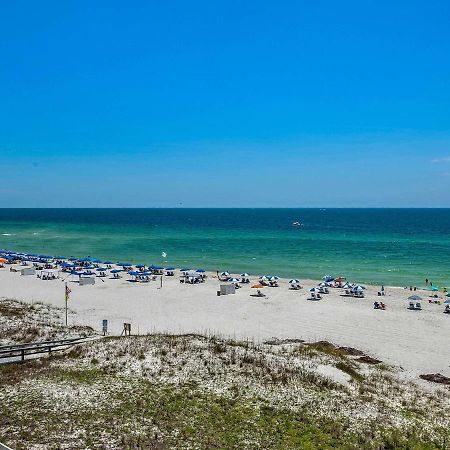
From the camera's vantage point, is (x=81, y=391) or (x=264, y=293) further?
(x=264, y=293)

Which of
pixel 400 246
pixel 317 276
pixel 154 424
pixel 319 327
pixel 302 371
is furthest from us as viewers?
pixel 400 246

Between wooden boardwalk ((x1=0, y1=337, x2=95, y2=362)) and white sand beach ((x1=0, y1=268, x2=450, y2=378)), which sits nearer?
wooden boardwalk ((x1=0, y1=337, x2=95, y2=362))

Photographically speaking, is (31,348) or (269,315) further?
(269,315)

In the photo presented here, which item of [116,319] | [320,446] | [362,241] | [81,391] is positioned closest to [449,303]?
[116,319]

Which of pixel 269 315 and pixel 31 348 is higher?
pixel 31 348

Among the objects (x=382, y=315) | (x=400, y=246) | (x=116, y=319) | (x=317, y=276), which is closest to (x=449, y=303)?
(x=382, y=315)

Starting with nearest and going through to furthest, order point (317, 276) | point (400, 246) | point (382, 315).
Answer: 1. point (382, 315)
2. point (317, 276)
3. point (400, 246)

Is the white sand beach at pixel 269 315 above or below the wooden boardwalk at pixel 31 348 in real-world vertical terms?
below

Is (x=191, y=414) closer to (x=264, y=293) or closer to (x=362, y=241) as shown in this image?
(x=264, y=293)
